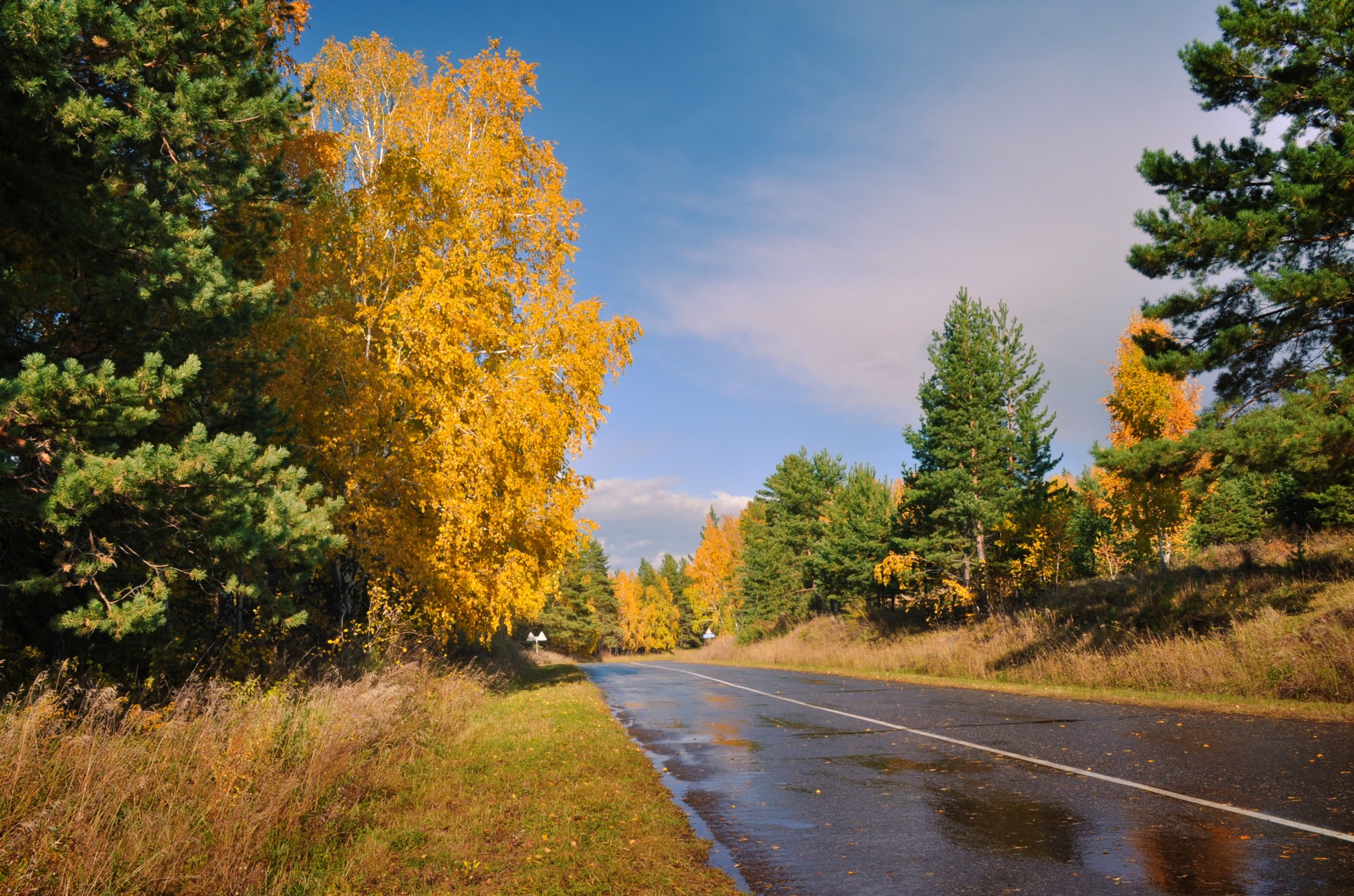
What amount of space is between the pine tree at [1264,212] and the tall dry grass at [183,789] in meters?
15.0

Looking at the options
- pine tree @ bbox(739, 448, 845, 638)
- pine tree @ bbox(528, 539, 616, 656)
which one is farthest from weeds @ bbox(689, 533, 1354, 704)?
pine tree @ bbox(528, 539, 616, 656)

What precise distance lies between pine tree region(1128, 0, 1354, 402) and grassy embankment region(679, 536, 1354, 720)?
4598 millimetres

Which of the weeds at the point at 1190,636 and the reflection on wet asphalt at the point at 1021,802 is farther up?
the weeds at the point at 1190,636

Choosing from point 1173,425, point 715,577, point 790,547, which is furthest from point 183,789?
point 715,577

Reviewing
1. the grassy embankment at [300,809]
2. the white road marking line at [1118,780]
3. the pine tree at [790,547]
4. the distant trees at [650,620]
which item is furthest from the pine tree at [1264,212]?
the distant trees at [650,620]

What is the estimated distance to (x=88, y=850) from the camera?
4.70 meters

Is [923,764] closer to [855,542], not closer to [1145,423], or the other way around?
[1145,423]

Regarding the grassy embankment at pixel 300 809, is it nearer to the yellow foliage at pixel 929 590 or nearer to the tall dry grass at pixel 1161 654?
the tall dry grass at pixel 1161 654

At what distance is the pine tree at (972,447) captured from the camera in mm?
29578

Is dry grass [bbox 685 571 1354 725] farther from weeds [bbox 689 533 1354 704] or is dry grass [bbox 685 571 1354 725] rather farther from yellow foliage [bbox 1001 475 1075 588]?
yellow foliage [bbox 1001 475 1075 588]

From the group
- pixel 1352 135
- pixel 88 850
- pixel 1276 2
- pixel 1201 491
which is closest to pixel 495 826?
pixel 88 850

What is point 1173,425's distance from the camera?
118 ft

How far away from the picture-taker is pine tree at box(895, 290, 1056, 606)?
2958 cm

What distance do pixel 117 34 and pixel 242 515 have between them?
4785 mm
